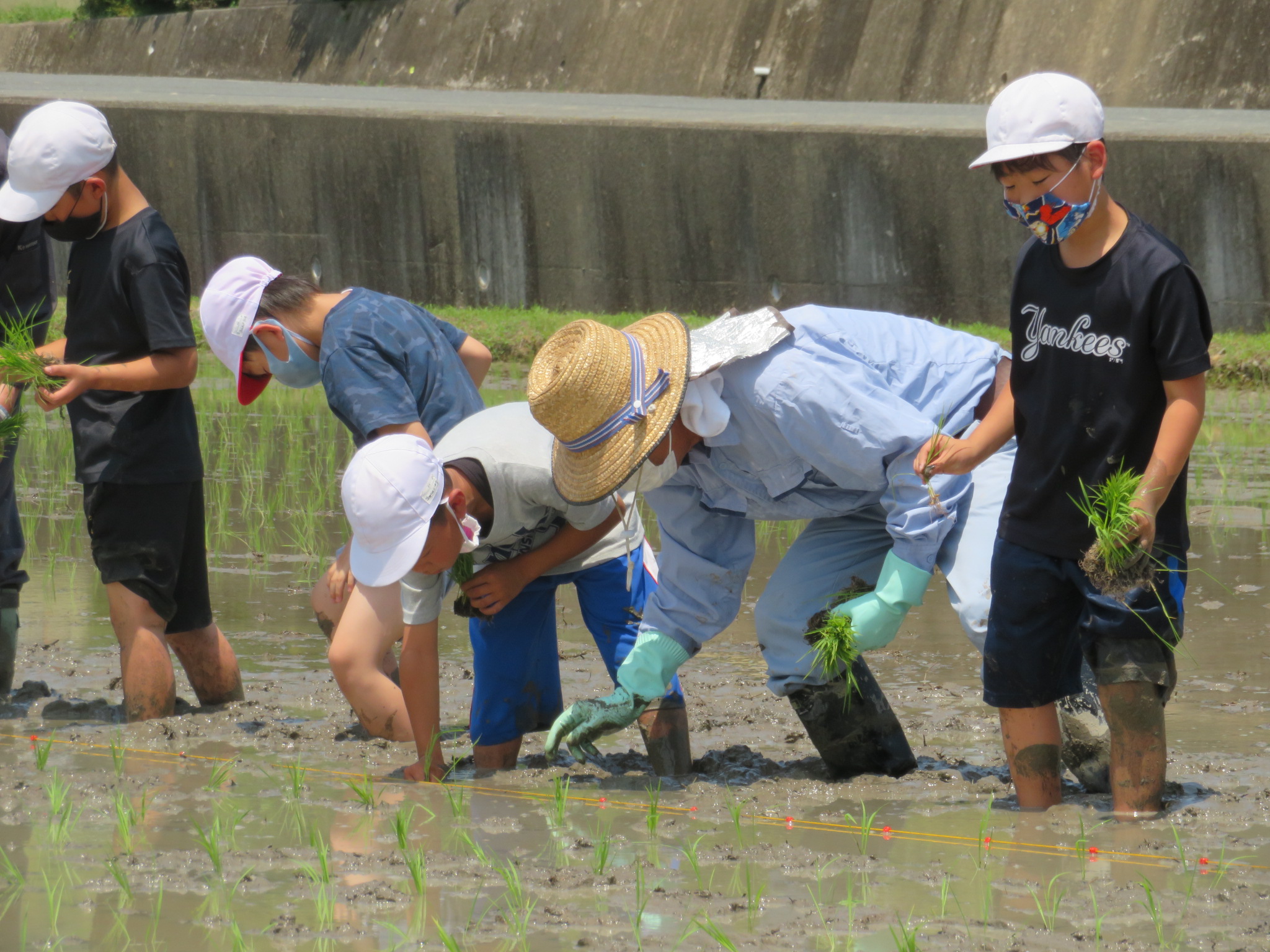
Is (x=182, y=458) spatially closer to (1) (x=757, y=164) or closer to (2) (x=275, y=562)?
(2) (x=275, y=562)

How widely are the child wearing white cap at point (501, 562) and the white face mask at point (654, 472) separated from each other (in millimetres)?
157

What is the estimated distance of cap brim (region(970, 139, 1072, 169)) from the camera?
291 centimetres

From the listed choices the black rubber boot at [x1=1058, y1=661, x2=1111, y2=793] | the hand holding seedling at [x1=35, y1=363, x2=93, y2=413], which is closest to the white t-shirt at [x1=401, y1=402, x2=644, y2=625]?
the hand holding seedling at [x1=35, y1=363, x2=93, y2=413]

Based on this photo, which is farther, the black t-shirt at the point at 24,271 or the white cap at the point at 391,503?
the black t-shirt at the point at 24,271

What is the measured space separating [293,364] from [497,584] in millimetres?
768

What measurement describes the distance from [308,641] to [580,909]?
98.0 inches

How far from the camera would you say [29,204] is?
3.90 m

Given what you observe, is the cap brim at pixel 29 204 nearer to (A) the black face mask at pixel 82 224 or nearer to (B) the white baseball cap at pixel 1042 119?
(A) the black face mask at pixel 82 224

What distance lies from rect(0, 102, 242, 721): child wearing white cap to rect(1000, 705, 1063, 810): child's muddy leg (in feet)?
7.14

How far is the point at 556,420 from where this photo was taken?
3158 millimetres

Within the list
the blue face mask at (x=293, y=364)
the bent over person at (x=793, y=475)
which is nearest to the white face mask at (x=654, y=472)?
the bent over person at (x=793, y=475)

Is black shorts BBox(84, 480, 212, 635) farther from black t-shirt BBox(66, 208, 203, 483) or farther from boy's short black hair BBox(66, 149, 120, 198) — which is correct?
boy's short black hair BBox(66, 149, 120, 198)

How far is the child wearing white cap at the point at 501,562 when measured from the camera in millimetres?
3242

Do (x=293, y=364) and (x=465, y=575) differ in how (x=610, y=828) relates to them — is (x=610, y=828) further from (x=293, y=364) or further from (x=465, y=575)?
(x=293, y=364)
